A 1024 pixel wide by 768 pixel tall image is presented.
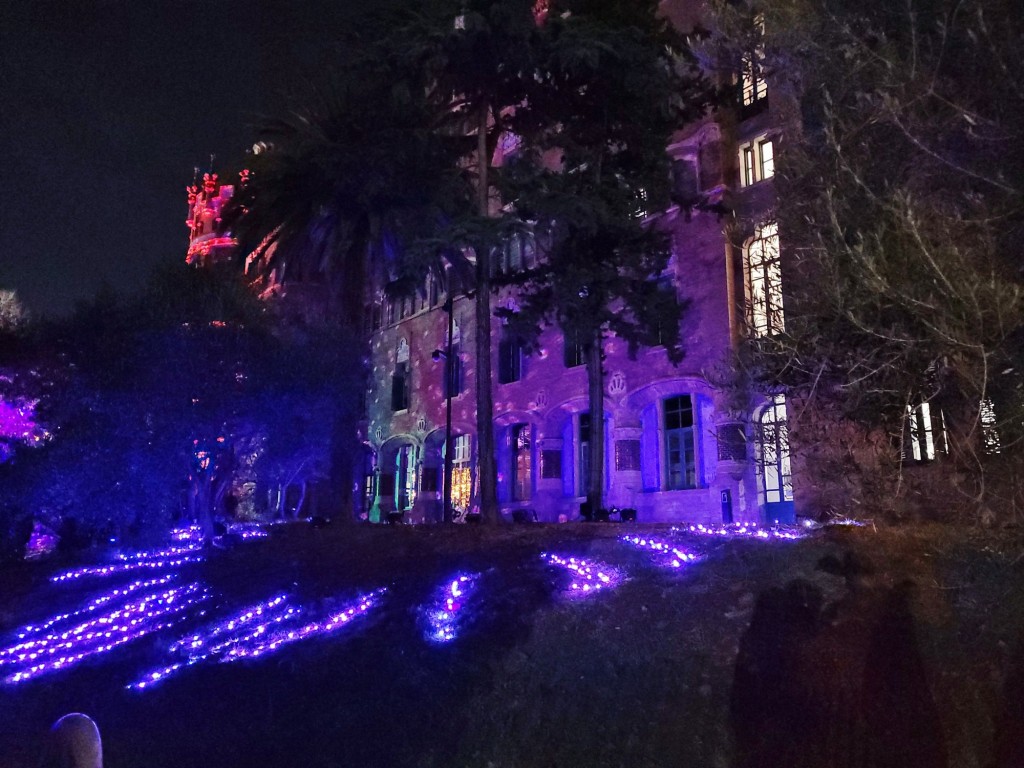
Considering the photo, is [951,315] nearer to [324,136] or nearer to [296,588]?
[296,588]

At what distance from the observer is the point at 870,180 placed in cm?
759

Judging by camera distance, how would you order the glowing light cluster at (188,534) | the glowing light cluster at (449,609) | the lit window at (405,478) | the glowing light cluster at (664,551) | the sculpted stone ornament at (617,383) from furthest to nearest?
the lit window at (405,478) → the sculpted stone ornament at (617,383) → the glowing light cluster at (188,534) → the glowing light cluster at (664,551) → the glowing light cluster at (449,609)

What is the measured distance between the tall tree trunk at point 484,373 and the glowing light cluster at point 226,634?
473cm

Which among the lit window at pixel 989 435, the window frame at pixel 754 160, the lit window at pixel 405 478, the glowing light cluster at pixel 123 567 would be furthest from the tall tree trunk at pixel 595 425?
the lit window at pixel 405 478

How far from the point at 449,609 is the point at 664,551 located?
3.25 m

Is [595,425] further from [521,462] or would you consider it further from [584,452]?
[521,462]

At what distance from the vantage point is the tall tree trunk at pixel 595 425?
19.1 metres

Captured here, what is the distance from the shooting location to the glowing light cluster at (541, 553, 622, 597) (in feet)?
32.0

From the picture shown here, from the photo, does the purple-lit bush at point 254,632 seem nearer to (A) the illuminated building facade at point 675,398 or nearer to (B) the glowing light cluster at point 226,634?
(B) the glowing light cluster at point 226,634

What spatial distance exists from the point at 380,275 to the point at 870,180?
18526 mm

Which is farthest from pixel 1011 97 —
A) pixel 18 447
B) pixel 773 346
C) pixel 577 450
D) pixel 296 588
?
pixel 18 447

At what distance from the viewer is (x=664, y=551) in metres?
11.4

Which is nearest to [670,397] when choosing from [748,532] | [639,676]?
[748,532]

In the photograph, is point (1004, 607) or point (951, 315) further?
point (1004, 607)
